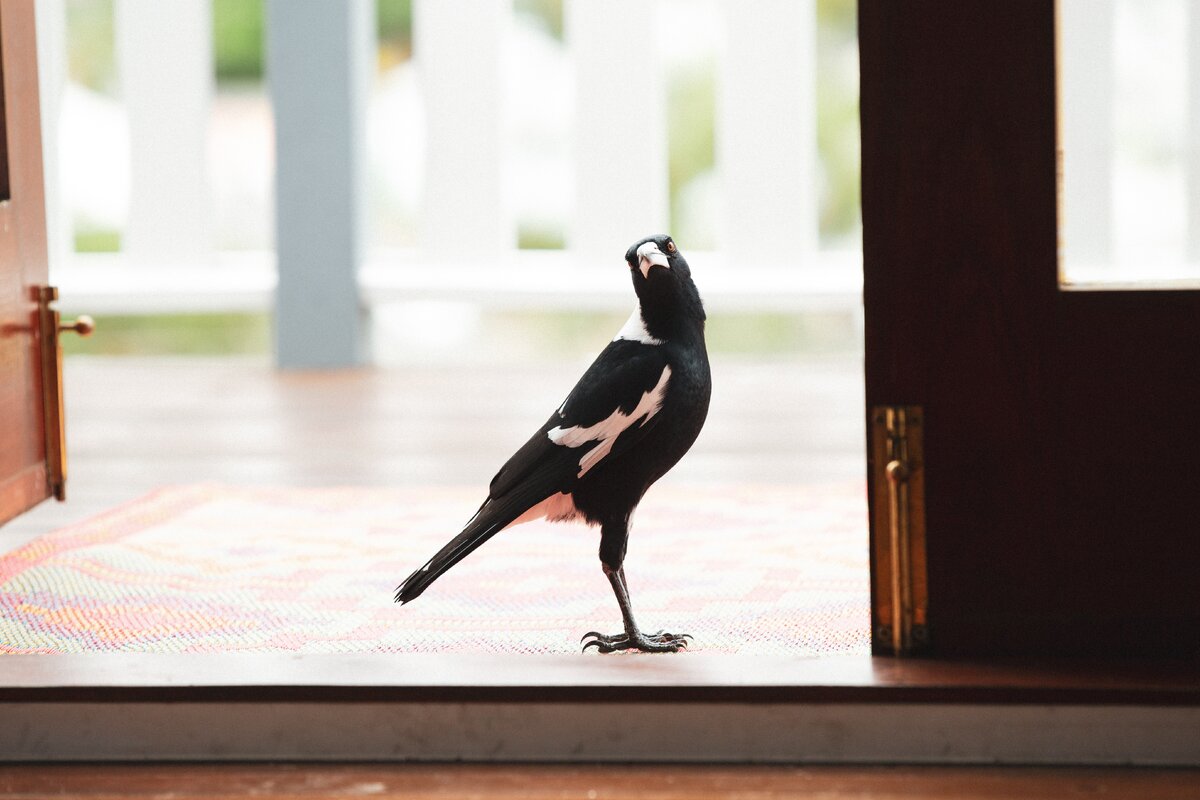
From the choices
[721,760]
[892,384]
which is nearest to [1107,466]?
[892,384]

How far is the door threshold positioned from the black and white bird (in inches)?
6.7

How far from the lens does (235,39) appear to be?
6781 millimetres

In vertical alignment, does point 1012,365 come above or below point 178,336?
above

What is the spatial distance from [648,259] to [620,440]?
23 cm

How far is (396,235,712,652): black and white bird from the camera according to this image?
1.81 m

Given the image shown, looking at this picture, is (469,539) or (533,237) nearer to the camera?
(469,539)

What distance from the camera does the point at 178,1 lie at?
6.01 meters

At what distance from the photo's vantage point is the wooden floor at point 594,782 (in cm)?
151

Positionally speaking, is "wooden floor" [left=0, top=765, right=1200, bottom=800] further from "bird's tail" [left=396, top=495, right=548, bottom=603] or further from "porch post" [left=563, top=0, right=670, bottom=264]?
"porch post" [left=563, top=0, right=670, bottom=264]

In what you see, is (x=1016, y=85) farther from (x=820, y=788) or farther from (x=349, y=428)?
(x=349, y=428)

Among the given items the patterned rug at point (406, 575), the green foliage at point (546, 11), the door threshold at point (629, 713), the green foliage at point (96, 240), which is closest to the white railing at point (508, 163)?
the green foliage at point (546, 11)

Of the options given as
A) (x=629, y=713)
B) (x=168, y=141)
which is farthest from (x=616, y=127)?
(x=629, y=713)

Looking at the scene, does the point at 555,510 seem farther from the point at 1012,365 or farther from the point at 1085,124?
the point at 1085,124

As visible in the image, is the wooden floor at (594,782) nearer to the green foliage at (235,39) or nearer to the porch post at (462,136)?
the porch post at (462,136)
